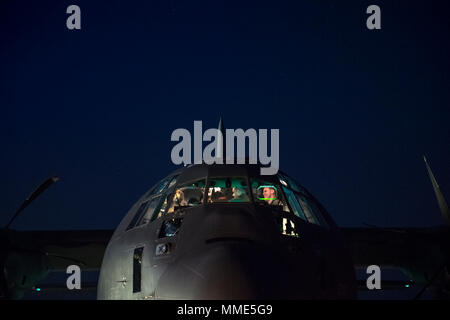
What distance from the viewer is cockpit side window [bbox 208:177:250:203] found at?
7301 millimetres

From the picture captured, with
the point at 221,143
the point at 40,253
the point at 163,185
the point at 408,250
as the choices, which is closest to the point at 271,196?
the point at 163,185

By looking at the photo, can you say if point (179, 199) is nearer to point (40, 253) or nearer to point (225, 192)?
point (225, 192)

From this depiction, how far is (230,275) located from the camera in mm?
4547

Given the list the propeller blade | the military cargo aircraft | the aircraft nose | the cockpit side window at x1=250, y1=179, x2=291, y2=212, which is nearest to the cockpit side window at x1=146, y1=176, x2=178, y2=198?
the military cargo aircraft

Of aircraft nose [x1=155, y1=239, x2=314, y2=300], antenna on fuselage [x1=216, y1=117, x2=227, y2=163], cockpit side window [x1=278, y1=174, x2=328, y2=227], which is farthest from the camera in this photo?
antenna on fuselage [x1=216, y1=117, x2=227, y2=163]

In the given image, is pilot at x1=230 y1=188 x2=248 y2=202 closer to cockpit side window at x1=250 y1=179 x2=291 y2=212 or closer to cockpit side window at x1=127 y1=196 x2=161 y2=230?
cockpit side window at x1=250 y1=179 x2=291 y2=212

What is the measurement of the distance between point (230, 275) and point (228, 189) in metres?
3.11

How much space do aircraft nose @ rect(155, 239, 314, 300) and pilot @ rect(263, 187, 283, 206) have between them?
2.13 m

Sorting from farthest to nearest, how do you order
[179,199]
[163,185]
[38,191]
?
[38,191]
[163,185]
[179,199]

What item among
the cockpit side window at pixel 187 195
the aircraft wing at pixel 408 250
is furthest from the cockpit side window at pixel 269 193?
the aircraft wing at pixel 408 250

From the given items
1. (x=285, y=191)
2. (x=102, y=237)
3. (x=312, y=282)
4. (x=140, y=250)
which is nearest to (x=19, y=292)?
(x=102, y=237)

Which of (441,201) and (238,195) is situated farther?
(441,201)

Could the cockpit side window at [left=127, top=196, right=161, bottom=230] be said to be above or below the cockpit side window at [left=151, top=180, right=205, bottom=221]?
below
